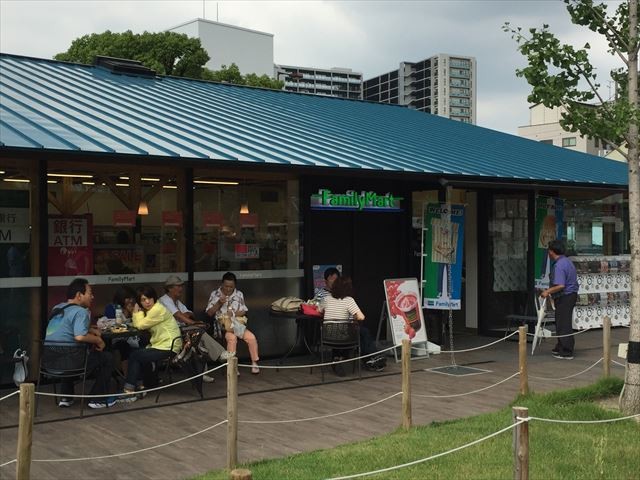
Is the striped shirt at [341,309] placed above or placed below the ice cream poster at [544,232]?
below

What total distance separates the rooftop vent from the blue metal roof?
0.18 metres

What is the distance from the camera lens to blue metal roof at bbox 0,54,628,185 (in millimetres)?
9578

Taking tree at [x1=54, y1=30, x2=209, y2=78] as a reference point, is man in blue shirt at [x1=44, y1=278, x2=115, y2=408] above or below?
below

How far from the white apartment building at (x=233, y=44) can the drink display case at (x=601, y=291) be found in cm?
6657

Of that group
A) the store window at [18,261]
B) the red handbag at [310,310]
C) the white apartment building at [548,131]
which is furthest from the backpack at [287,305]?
the white apartment building at [548,131]

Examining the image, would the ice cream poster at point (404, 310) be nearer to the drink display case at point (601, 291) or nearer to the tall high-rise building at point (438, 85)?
the drink display case at point (601, 291)

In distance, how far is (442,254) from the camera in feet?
40.5

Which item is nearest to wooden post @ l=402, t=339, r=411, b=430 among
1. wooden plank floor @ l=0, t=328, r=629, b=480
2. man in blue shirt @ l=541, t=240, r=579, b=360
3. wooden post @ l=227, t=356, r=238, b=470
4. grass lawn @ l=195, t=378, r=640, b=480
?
grass lawn @ l=195, t=378, r=640, b=480

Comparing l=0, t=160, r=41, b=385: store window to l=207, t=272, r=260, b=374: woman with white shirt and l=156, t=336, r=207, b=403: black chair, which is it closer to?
l=156, t=336, r=207, b=403: black chair

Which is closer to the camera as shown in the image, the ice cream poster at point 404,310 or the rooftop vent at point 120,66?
the ice cream poster at point 404,310

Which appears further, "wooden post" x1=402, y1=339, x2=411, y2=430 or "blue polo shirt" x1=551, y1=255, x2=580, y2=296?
"blue polo shirt" x1=551, y1=255, x2=580, y2=296

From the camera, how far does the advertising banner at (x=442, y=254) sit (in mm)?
12273

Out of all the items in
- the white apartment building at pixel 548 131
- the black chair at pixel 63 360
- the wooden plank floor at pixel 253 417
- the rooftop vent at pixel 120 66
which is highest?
the white apartment building at pixel 548 131

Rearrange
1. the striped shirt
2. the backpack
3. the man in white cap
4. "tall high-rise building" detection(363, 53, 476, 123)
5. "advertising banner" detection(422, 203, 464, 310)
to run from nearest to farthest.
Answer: the man in white cap
the striped shirt
the backpack
"advertising banner" detection(422, 203, 464, 310)
"tall high-rise building" detection(363, 53, 476, 123)
